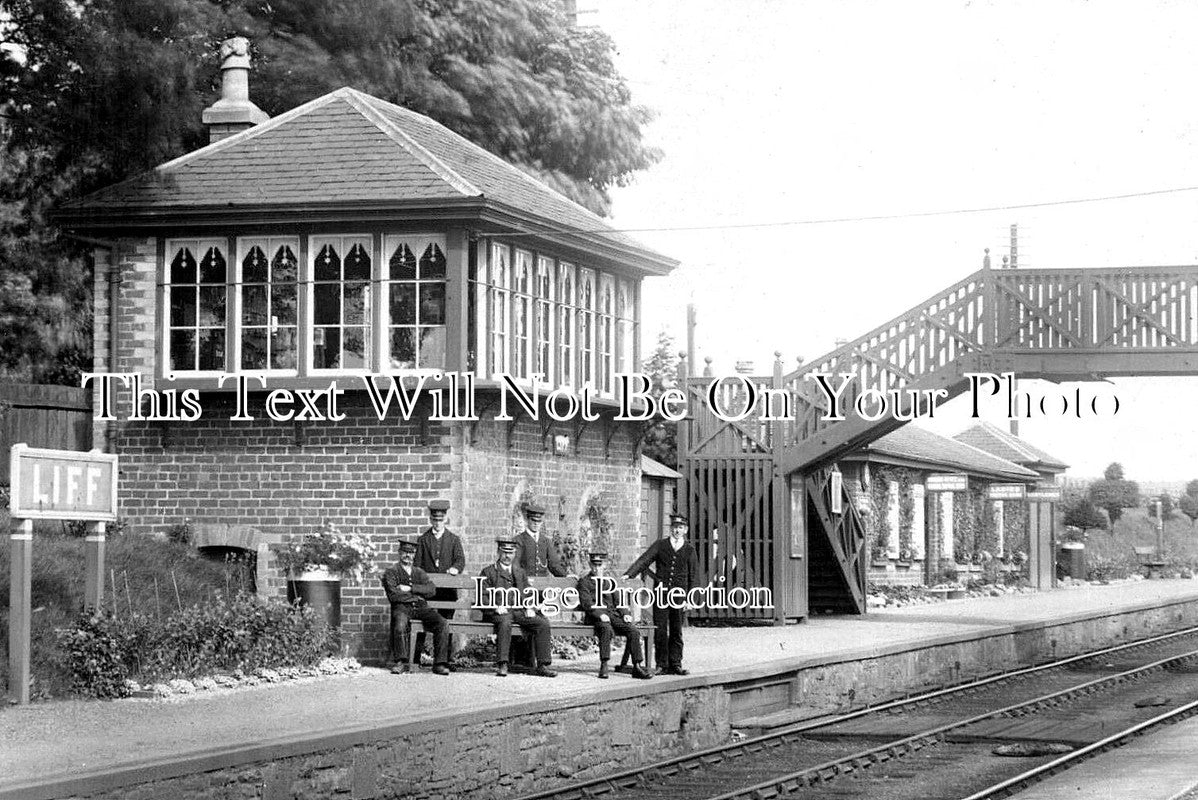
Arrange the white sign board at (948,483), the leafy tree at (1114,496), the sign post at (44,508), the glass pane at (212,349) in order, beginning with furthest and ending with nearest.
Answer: the leafy tree at (1114,496) < the white sign board at (948,483) < the glass pane at (212,349) < the sign post at (44,508)

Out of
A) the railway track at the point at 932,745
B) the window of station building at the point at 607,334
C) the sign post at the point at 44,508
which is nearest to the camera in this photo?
the sign post at the point at 44,508

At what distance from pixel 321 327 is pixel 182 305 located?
158cm

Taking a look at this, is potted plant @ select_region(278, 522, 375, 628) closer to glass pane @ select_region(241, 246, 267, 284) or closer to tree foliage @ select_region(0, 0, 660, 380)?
glass pane @ select_region(241, 246, 267, 284)

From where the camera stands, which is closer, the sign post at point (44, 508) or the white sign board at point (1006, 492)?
the sign post at point (44, 508)

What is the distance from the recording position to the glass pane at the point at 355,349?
19547mm

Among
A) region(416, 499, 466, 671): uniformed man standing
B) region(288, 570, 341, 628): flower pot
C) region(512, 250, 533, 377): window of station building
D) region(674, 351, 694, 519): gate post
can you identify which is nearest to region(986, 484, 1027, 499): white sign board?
region(674, 351, 694, 519): gate post

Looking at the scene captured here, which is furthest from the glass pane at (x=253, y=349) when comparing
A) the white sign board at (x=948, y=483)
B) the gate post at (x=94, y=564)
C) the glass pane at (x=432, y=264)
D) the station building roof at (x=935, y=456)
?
the white sign board at (x=948, y=483)

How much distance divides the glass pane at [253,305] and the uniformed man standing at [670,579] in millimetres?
5010

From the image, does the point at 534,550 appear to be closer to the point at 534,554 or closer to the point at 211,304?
the point at 534,554

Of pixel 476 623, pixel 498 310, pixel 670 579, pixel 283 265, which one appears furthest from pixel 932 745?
pixel 283 265

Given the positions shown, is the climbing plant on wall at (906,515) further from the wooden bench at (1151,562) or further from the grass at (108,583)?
the wooden bench at (1151,562)

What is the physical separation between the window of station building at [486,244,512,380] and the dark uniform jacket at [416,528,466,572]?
249cm

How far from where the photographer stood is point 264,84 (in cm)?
2903

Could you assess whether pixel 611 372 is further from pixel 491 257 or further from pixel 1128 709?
pixel 1128 709
